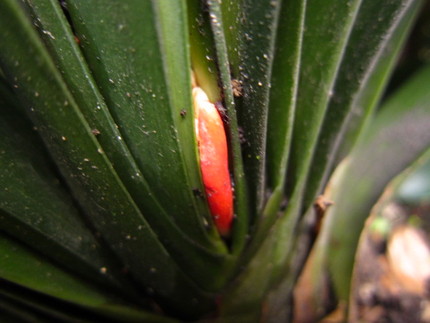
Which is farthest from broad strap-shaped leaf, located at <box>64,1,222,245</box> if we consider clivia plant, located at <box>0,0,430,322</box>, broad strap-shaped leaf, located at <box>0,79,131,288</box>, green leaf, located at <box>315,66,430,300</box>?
green leaf, located at <box>315,66,430,300</box>

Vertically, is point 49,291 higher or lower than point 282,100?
lower

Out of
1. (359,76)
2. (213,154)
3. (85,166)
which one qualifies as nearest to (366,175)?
(359,76)

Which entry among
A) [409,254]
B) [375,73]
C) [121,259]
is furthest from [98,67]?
[409,254]

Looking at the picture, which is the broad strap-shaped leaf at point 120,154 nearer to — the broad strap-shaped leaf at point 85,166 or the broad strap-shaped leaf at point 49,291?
the broad strap-shaped leaf at point 85,166

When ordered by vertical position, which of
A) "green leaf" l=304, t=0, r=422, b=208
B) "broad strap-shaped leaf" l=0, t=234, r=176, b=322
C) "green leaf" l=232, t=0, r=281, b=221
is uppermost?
"green leaf" l=304, t=0, r=422, b=208

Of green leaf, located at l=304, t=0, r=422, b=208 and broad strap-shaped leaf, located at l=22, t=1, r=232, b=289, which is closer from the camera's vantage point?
broad strap-shaped leaf, located at l=22, t=1, r=232, b=289

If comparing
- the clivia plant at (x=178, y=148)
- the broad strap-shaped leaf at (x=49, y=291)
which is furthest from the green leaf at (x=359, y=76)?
the broad strap-shaped leaf at (x=49, y=291)

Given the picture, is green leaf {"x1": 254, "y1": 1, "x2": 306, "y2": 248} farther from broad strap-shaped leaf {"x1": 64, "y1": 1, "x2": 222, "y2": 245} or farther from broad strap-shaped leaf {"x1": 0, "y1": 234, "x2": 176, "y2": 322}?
broad strap-shaped leaf {"x1": 0, "y1": 234, "x2": 176, "y2": 322}

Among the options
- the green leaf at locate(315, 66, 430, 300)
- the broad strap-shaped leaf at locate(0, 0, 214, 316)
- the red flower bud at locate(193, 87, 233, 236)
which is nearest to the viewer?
the broad strap-shaped leaf at locate(0, 0, 214, 316)

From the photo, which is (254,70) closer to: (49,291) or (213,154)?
(213,154)
